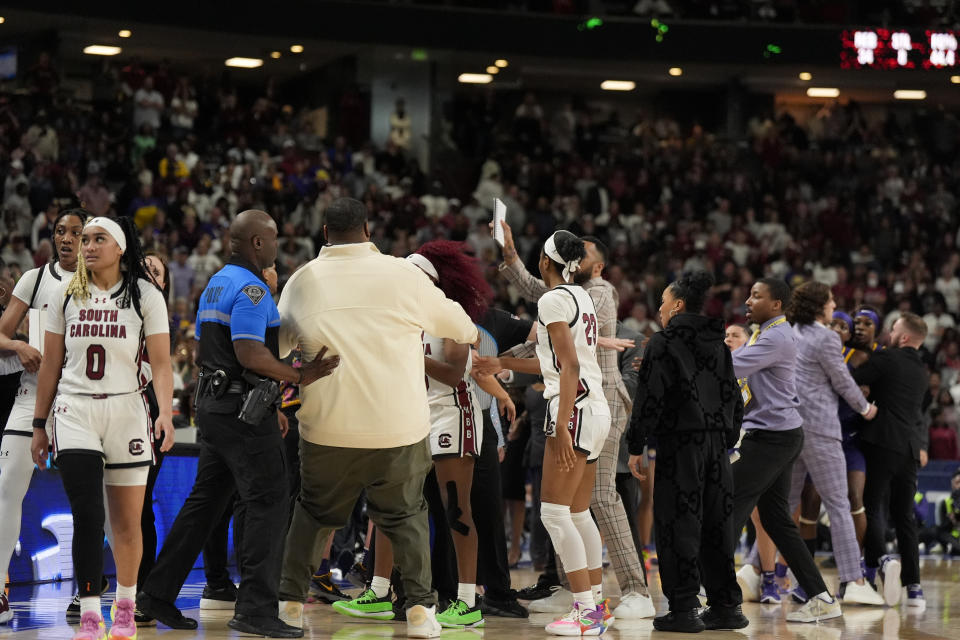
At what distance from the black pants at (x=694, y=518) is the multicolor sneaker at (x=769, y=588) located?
1434mm

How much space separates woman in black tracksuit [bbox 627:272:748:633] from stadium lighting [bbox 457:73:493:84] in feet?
66.9

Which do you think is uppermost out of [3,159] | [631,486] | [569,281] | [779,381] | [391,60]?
[391,60]

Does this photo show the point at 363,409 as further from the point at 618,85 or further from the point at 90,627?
the point at 618,85

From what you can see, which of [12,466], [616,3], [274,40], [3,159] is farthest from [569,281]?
[616,3]

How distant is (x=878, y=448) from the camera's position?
9.20 meters

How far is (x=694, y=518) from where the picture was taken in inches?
286

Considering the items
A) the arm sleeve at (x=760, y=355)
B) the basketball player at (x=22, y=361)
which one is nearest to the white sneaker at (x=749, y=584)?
the arm sleeve at (x=760, y=355)

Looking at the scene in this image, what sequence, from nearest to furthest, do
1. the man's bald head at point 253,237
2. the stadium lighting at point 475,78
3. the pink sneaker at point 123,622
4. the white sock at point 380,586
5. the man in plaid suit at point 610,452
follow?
1. the pink sneaker at point 123,622
2. the man's bald head at point 253,237
3. the white sock at point 380,586
4. the man in plaid suit at point 610,452
5. the stadium lighting at point 475,78

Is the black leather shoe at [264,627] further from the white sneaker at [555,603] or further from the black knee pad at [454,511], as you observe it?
the white sneaker at [555,603]

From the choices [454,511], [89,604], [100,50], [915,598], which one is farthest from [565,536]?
[100,50]

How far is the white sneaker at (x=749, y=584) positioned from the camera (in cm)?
894

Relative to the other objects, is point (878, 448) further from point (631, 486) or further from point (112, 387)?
point (112, 387)

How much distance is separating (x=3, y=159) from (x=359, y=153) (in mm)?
6393

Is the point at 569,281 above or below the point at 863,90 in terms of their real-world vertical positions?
below
